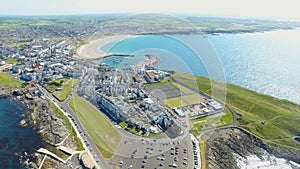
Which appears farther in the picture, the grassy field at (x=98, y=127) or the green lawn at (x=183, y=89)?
the green lawn at (x=183, y=89)

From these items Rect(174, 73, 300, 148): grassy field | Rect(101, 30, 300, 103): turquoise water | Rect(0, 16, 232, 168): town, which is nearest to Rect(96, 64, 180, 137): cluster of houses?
Rect(0, 16, 232, 168): town

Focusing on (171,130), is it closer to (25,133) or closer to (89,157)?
(89,157)

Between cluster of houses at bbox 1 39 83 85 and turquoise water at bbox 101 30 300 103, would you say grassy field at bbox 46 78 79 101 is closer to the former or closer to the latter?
cluster of houses at bbox 1 39 83 85

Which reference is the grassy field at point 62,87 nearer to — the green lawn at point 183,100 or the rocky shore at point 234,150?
the green lawn at point 183,100

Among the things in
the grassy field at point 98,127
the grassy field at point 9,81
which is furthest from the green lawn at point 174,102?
the grassy field at point 9,81

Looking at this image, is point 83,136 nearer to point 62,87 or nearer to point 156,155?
point 156,155

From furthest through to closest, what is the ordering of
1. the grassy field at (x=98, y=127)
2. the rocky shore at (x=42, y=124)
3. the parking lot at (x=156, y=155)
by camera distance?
the grassy field at (x=98, y=127)
the rocky shore at (x=42, y=124)
the parking lot at (x=156, y=155)

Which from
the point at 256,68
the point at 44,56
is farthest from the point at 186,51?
the point at 44,56
